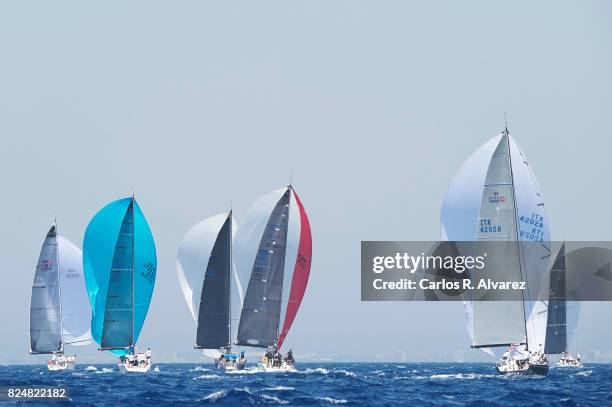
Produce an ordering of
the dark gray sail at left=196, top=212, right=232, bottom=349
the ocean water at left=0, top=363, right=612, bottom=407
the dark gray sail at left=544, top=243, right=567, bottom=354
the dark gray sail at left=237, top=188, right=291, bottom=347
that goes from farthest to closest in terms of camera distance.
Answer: the dark gray sail at left=196, top=212, right=232, bottom=349
the dark gray sail at left=544, top=243, right=567, bottom=354
the dark gray sail at left=237, top=188, right=291, bottom=347
the ocean water at left=0, top=363, right=612, bottom=407

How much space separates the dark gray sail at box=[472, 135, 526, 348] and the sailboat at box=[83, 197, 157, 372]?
77.2 feet

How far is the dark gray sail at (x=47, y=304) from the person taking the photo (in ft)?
271

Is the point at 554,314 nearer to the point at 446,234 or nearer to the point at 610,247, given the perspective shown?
the point at 610,247

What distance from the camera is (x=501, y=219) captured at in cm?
6106

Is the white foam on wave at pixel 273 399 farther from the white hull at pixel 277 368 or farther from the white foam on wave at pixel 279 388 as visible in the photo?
the white hull at pixel 277 368

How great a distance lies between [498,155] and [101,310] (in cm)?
2922

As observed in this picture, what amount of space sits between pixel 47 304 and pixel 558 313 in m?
38.3

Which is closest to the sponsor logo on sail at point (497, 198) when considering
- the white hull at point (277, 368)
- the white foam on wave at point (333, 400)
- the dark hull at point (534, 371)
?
the dark hull at point (534, 371)

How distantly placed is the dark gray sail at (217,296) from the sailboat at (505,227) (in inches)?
688

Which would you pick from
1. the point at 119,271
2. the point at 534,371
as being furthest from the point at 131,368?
the point at 534,371

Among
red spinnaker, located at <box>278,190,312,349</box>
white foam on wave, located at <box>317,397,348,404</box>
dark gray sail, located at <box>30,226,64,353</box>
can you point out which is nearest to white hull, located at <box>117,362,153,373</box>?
red spinnaker, located at <box>278,190,312,349</box>

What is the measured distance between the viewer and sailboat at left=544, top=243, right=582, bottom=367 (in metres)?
70.6

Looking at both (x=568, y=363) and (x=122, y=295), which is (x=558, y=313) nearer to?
(x=568, y=363)

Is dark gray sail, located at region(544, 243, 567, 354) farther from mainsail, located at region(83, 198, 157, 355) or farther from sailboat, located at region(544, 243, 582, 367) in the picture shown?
mainsail, located at region(83, 198, 157, 355)
